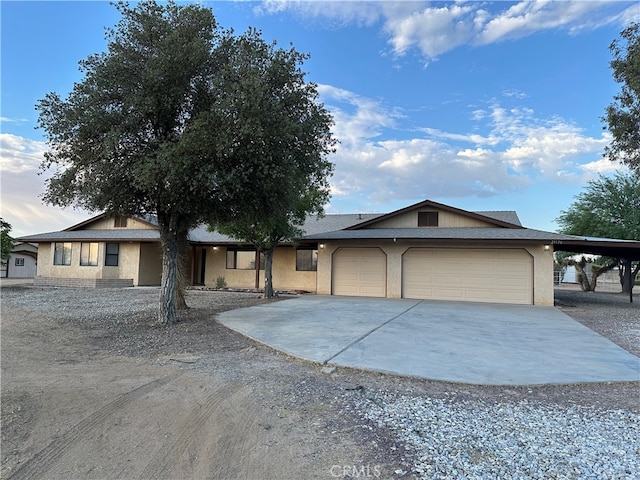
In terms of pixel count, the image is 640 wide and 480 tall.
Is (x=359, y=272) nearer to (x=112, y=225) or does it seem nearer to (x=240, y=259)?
(x=240, y=259)

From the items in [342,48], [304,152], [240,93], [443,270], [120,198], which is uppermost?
[342,48]

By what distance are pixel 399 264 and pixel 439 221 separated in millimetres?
3116

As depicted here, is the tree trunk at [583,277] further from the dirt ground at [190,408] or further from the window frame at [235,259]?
the dirt ground at [190,408]

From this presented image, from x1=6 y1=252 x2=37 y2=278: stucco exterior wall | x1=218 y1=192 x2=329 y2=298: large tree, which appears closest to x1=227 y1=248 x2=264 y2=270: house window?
x1=218 y1=192 x2=329 y2=298: large tree

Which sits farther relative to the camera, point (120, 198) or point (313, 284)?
point (313, 284)

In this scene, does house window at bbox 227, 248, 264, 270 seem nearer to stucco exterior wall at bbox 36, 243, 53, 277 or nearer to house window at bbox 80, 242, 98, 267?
house window at bbox 80, 242, 98, 267

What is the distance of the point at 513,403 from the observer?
451cm

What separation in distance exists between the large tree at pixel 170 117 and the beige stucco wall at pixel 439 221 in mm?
10056

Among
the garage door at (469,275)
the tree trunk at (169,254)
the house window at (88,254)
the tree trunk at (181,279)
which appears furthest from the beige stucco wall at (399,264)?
the house window at (88,254)

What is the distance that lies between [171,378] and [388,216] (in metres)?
14.6

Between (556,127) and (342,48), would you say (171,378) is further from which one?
(556,127)

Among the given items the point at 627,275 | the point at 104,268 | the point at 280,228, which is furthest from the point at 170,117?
the point at 627,275

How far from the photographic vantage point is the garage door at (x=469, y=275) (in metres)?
15.4

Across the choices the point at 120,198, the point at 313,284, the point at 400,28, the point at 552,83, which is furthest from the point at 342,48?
the point at 313,284
